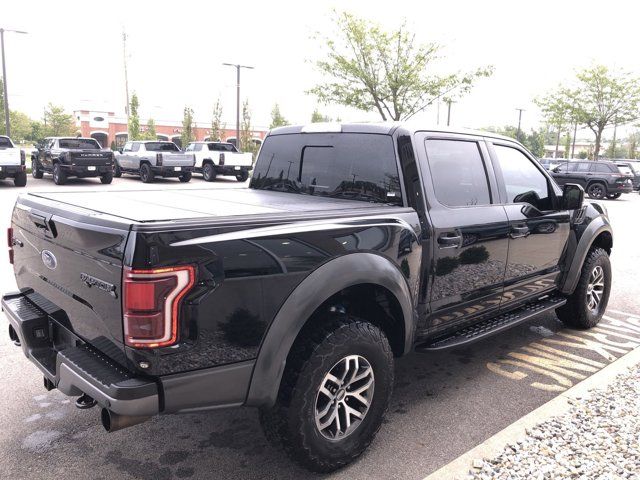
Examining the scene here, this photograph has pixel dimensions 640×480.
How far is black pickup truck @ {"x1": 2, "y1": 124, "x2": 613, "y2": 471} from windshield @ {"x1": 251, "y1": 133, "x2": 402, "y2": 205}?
0.01m

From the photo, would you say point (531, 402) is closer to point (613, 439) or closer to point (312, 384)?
point (613, 439)

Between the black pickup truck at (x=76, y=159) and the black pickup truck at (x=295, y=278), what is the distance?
1670cm

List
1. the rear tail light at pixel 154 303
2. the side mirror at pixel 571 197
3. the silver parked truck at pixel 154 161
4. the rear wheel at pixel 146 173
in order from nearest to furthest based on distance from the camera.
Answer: the rear tail light at pixel 154 303 → the side mirror at pixel 571 197 → the silver parked truck at pixel 154 161 → the rear wheel at pixel 146 173

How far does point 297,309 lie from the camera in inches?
95.5

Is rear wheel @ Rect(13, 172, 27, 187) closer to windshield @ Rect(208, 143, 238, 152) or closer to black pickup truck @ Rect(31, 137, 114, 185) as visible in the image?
black pickup truck @ Rect(31, 137, 114, 185)

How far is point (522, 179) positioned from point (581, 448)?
6.93 ft

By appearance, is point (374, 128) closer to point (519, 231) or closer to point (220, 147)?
point (519, 231)

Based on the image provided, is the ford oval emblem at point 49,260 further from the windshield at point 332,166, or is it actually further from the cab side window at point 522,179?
the cab side window at point 522,179

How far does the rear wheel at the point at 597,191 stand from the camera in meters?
22.3

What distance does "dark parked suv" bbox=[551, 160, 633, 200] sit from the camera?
72.0ft

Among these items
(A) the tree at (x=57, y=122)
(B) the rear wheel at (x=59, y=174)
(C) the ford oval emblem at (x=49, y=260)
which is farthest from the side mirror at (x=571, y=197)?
(A) the tree at (x=57, y=122)

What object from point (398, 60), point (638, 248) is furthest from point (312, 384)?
point (398, 60)

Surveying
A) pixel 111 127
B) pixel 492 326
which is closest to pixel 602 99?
pixel 492 326

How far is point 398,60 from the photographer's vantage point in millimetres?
26031
